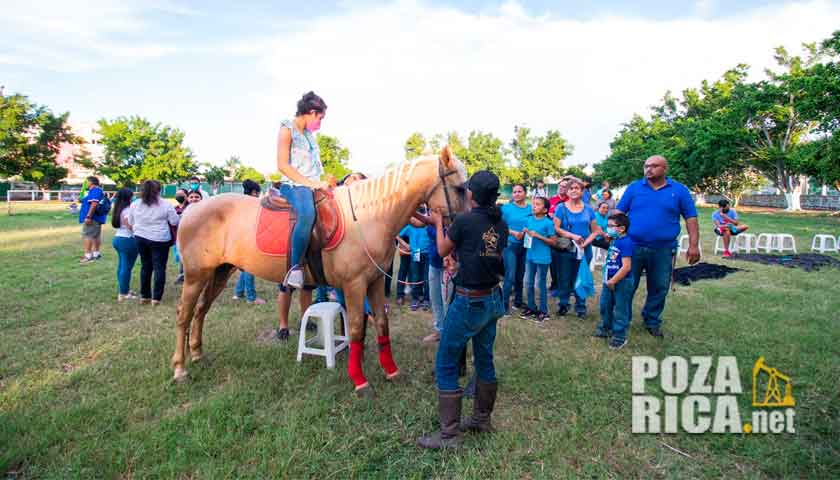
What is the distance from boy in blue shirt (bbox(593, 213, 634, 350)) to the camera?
521cm

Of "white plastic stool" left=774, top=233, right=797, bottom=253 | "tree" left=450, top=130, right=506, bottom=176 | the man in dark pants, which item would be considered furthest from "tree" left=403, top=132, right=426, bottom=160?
the man in dark pants

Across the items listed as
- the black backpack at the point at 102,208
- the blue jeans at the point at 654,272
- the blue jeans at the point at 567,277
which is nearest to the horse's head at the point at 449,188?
the blue jeans at the point at 654,272

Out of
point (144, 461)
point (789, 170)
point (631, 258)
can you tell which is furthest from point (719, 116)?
point (144, 461)

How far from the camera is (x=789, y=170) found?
31828 millimetres

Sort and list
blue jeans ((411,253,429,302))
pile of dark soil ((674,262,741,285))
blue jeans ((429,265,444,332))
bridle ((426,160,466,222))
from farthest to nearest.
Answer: pile of dark soil ((674,262,741,285)) → blue jeans ((411,253,429,302)) → blue jeans ((429,265,444,332)) → bridle ((426,160,466,222))

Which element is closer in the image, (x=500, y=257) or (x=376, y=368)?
(x=500, y=257)

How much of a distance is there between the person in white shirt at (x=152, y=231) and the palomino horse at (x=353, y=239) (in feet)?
9.51

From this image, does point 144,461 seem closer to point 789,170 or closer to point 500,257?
point 500,257

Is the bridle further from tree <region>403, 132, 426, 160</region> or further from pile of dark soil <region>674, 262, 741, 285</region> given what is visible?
tree <region>403, 132, 426, 160</region>

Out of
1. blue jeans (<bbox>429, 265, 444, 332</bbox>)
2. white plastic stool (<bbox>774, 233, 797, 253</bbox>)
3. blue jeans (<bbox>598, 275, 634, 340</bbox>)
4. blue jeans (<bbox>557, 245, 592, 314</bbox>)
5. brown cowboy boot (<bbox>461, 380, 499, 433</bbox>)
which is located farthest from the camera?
white plastic stool (<bbox>774, 233, 797, 253</bbox>)

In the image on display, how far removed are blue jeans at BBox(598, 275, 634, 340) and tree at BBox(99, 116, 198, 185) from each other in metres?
51.1

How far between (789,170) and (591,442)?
1587 inches

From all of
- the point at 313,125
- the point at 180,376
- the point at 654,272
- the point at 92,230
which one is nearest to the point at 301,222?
the point at 313,125

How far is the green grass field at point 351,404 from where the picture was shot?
288 centimetres
